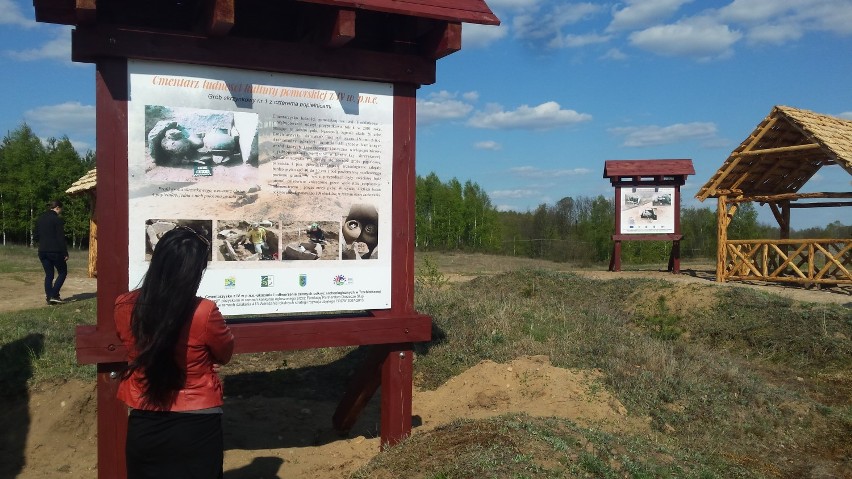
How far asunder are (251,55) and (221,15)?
0.43 meters

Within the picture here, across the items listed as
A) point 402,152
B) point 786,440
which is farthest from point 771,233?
point 402,152

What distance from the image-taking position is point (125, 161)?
4277mm

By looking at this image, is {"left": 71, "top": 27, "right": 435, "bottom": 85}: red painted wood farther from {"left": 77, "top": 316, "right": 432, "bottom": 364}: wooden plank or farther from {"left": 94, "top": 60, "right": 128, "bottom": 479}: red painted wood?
{"left": 77, "top": 316, "right": 432, "bottom": 364}: wooden plank

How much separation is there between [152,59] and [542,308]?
7259 millimetres

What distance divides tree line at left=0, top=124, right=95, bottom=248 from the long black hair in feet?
123

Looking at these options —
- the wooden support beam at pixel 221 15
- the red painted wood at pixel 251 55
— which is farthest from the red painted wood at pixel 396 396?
the wooden support beam at pixel 221 15

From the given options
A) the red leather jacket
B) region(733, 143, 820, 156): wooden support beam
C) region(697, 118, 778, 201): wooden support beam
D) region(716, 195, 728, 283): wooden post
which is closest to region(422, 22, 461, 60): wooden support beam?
the red leather jacket

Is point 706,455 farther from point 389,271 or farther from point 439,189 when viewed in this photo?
point 439,189

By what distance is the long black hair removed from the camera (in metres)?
2.97

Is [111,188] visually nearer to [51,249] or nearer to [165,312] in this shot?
[165,312]

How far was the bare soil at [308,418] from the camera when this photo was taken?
225 inches

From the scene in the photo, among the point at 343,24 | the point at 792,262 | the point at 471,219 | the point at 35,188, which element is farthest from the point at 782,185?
the point at 35,188

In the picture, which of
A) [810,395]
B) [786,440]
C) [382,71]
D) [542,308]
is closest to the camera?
[382,71]

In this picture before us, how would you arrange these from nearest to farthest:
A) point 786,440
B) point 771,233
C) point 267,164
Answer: point 267,164, point 786,440, point 771,233
